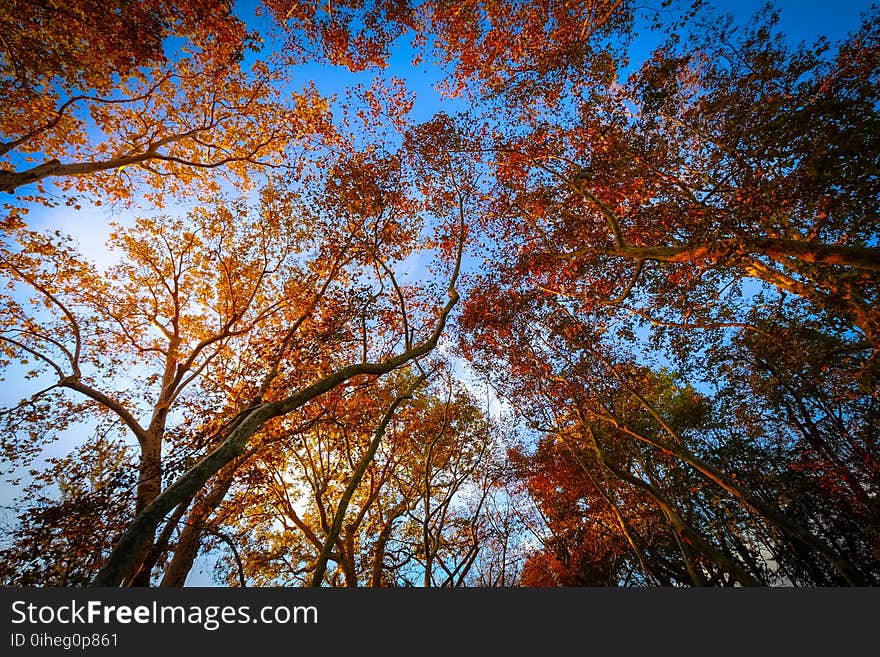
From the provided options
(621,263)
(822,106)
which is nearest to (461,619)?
(621,263)

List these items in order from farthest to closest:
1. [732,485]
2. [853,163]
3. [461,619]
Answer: [732,485], [853,163], [461,619]

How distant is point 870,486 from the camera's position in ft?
33.8

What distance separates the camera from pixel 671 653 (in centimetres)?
348

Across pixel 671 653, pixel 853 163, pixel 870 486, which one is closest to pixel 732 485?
pixel 671 653

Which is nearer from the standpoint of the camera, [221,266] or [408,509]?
[221,266]

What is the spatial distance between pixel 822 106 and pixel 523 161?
18.9 feet

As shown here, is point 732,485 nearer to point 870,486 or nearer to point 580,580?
point 870,486

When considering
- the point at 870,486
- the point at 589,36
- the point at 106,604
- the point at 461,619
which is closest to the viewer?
the point at 106,604

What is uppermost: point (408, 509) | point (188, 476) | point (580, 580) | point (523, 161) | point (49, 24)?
point (49, 24)

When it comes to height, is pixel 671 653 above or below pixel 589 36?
below

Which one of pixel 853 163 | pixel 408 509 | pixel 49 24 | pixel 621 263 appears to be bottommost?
pixel 408 509

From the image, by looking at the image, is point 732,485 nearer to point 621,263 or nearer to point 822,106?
point 621,263

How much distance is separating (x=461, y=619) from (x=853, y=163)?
31.2ft

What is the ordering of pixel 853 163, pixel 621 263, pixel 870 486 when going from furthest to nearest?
pixel 870 486 → pixel 621 263 → pixel 853 163
